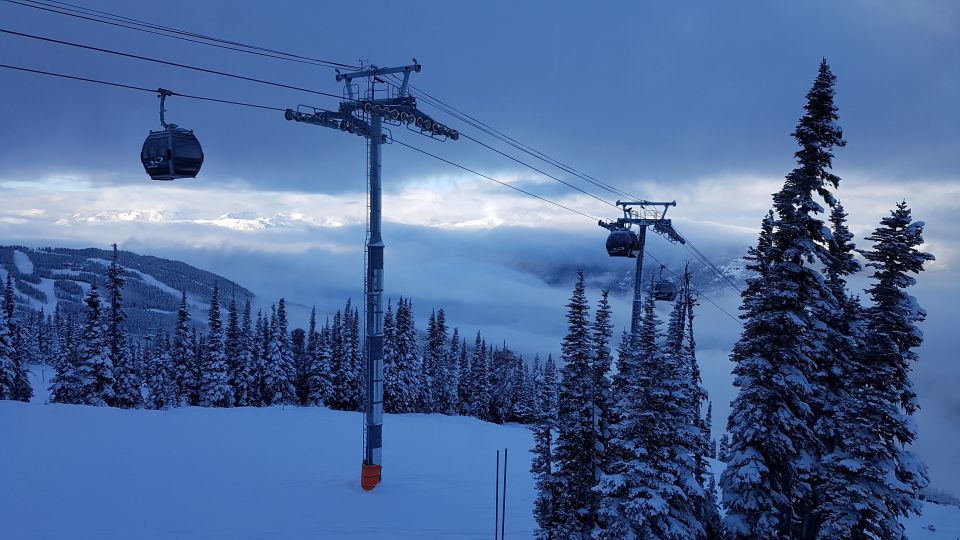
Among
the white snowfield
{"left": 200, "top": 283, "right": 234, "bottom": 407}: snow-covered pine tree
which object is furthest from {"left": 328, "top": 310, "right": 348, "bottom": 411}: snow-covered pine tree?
the white snowfield

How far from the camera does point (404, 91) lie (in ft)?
72.6

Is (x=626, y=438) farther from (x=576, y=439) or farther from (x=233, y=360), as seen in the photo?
(x=233, y=360)

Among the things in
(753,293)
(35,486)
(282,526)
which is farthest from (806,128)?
(35,486)

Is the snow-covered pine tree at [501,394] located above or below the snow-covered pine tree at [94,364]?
below

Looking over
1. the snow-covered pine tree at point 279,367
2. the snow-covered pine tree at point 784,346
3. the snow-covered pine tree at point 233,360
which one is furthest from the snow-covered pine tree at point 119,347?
the snow-covered pine tree at point 784,346

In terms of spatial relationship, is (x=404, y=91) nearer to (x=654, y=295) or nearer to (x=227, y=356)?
(x=654, y=295)

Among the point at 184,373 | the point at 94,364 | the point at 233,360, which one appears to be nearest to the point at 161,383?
the point at 184,373

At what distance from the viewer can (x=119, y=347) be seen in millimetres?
A: 52438

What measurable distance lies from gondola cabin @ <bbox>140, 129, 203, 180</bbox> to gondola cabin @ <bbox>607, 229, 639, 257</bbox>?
17528 millimetres

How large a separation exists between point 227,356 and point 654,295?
55.0 metres

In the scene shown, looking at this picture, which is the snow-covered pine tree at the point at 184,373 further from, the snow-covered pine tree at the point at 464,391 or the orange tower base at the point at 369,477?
the orange tower base at the point at 369,477

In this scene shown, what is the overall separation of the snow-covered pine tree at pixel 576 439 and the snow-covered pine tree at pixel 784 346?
5.27 meters

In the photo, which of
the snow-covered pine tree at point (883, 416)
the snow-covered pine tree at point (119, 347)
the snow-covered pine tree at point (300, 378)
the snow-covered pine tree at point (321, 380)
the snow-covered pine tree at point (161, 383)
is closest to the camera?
the snow-covered pine tree at point (883, 416)

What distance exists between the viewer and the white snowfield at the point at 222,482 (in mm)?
17889
